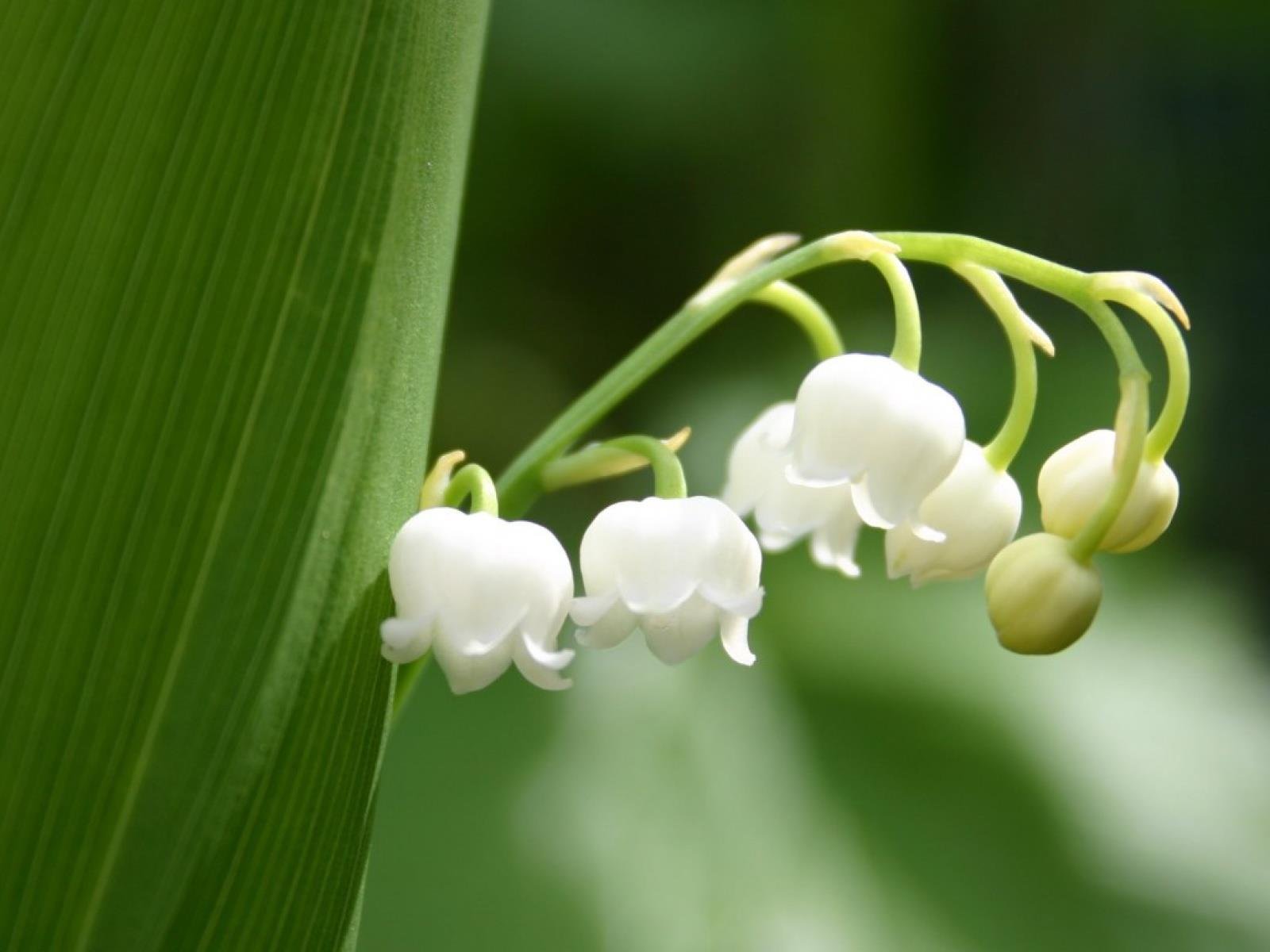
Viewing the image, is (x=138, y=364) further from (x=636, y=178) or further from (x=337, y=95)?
(x=636, y=178)

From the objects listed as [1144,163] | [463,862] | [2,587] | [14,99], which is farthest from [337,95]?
[1144,163]

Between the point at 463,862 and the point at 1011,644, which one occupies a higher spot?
the point at 1011,644

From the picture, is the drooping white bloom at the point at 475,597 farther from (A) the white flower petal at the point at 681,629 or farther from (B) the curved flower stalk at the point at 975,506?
(B) the curved flower stalk at the point at 975,506

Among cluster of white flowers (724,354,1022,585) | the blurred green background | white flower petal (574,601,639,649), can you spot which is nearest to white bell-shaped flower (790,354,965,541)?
cluster of white flowers (724,354,1022,585)

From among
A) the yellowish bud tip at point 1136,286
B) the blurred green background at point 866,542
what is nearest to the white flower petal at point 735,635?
the yellowish bud tip at point 1136,286

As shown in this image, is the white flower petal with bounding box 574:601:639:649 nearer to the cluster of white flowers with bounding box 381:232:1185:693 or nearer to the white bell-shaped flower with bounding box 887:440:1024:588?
the cluster of white flowers with bounding box 381:232:1185:693

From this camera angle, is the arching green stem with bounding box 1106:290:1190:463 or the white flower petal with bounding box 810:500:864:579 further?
the white flower petal with bounding box 810:500:864:579
